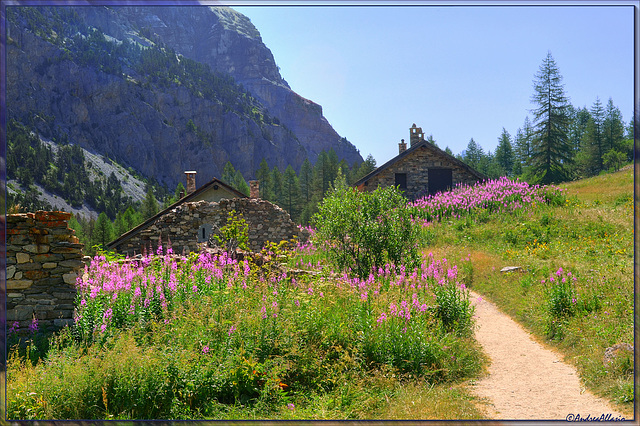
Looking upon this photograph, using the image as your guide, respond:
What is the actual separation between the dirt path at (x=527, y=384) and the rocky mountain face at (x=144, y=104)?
5012 cm

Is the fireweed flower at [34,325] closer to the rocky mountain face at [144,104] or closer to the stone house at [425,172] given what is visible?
the stone house at [425,172]

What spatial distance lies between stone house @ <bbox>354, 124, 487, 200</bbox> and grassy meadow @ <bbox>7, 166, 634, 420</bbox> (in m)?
16.5

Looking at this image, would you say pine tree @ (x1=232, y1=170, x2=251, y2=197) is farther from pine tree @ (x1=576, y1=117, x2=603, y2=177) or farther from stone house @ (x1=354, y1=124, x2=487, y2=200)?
pine tree @ (x1=576, y1=117, x2=603, y2=177)

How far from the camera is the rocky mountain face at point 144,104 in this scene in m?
72.6

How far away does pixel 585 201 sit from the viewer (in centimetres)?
1964

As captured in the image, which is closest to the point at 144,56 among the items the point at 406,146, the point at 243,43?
the point at 243,43

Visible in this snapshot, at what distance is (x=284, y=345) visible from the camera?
582 centimetres

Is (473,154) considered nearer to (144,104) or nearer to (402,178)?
(402,178)

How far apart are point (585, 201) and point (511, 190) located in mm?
3266

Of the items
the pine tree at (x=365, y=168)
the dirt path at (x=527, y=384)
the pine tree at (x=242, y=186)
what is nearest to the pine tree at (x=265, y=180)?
the pine tree at (x=242, y=186)

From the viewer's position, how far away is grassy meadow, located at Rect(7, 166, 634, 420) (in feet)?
15.9

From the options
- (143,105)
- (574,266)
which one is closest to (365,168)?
(574,266)

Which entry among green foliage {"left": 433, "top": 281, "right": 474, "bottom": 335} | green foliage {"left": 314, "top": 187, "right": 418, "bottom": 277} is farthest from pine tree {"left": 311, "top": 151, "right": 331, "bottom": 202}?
green foliage {"left": 433, "top": 281, "right": 474, "bottom": 335}

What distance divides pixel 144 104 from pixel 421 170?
3465 inches
